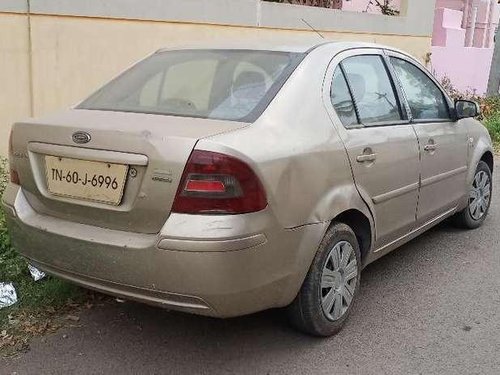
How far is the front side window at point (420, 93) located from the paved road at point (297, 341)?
48.5 inches

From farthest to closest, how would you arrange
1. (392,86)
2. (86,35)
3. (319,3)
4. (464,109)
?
(319,3)
(86,35)
(464,109)
(392,86)

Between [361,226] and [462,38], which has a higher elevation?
[462,38]

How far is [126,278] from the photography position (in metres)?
2.82

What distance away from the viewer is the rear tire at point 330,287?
10.6ft

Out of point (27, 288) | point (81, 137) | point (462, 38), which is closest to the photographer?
point (81, 137)

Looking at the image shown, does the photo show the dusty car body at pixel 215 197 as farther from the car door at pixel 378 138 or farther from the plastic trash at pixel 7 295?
the plastic trash at pixel 7 295

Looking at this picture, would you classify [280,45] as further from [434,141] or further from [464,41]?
[464,41]

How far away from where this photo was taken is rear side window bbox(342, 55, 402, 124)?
3.72 metres

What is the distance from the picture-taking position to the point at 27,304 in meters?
3.70

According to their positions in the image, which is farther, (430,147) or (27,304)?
(430,147)

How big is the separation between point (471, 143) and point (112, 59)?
11.1ft

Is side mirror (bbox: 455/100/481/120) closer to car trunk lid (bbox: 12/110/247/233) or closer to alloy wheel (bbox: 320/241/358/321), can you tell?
alloy wheel (bbox: 320/241/358/321)

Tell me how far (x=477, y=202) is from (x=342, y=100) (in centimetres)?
246

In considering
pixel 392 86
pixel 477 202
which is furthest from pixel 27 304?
pixel 477 202
